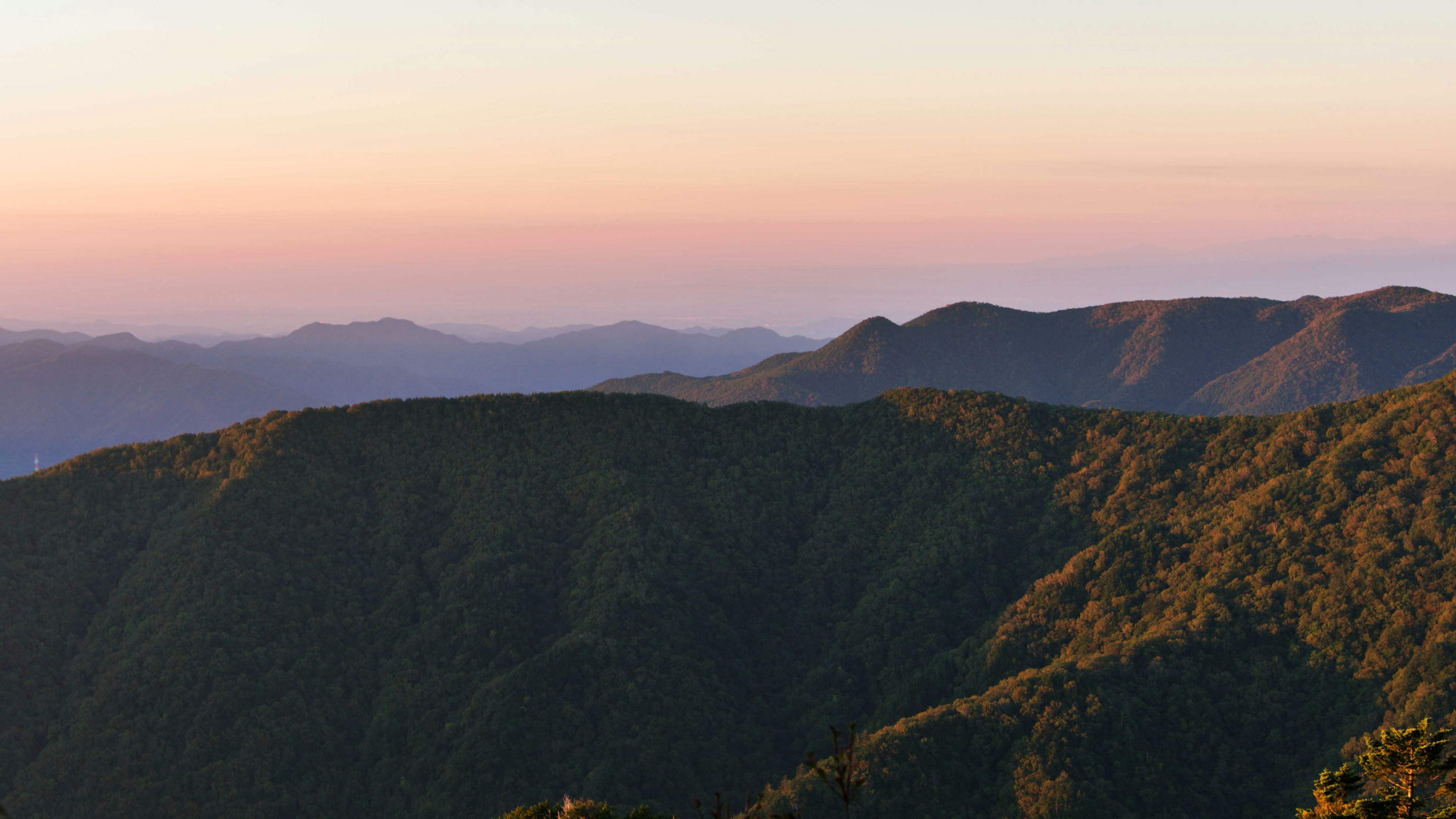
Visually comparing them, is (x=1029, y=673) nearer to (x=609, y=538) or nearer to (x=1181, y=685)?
(x=1181, y=685)

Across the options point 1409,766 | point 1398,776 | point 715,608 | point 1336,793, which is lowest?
point 715,608

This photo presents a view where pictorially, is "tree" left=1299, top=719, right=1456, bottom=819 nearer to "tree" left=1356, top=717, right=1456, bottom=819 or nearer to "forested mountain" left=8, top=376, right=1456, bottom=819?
"tree" left=1356, top=717, right=1456, bottom=819

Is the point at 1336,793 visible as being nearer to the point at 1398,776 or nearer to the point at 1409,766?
the point at 1398,776

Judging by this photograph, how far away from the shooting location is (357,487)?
126 m

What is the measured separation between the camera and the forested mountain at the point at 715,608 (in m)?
85.5

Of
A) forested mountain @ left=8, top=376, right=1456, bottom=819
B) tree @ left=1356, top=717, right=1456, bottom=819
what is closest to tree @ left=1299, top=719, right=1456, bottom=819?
tree @ left=1356, top=717, right=1456, bottom=819

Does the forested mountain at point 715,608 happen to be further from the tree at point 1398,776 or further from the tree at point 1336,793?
the tree at point 1398,776

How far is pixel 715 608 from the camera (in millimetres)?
115562

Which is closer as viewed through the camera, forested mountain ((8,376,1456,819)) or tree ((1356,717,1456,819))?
tree ((1356,717,1456,819))

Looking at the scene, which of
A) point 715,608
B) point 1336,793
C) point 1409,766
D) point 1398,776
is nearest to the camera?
point 1409,766

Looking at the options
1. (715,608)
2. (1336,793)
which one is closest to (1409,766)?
(1336,793)

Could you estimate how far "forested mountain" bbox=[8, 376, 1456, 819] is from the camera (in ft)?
281

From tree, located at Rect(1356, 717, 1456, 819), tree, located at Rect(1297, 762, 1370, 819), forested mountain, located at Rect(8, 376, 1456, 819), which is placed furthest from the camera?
forested mountain, located at Rect(8, 376, 1456, 819)

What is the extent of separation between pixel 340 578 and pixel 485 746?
33.8 metres
